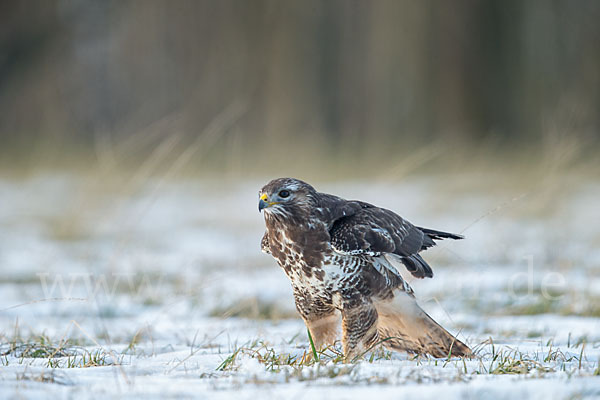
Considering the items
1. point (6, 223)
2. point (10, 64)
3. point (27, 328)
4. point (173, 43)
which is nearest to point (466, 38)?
point (173, 43)

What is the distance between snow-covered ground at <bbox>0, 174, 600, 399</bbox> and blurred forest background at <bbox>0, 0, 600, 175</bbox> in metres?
7.53

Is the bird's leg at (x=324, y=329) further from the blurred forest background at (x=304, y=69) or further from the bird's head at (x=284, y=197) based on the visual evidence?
the blurred forest background at (x=304, y=69)

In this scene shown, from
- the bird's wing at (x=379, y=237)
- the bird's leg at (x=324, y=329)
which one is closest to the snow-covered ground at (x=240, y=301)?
the bird's leg at (x=324, y=329)

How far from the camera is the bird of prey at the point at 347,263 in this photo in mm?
3549

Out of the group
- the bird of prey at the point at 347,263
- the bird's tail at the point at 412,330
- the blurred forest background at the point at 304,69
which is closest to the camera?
the bird of prey at the point at 347,263

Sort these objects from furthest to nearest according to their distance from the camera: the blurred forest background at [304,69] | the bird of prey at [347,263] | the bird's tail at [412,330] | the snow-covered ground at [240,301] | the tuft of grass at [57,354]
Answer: the blurred forest background at [304,69] < the bird's tail at [412,330] < the bird of prey at [347,263] < the tuft of grass at [57,354] < the snow-covered ground at [240,301]

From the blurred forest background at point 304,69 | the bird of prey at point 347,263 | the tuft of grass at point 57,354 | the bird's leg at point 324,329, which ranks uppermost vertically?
the blurred forest background at point 304,69

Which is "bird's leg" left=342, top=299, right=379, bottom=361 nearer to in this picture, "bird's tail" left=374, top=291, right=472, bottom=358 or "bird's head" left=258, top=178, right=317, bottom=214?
"bird's tail" left=374, top=291, right=472, bottom=358

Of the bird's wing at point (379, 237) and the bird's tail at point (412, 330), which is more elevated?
the bird's wing at point (379, 237)

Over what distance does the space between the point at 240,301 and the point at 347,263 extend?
7.25 feet

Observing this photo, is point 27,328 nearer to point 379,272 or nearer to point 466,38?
point 379,272

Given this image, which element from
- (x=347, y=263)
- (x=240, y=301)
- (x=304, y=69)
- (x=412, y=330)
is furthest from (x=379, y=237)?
(x=304, y=69)

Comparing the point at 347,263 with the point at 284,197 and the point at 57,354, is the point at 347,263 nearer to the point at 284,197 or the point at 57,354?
the point at 284,197

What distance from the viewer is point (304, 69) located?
68.9ft
